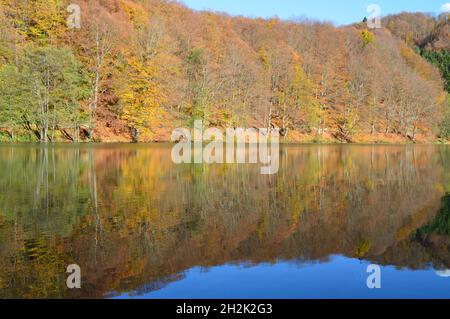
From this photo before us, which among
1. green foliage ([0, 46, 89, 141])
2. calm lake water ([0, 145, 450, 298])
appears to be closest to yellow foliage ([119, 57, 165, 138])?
green foliage ([0, 46, 89, 141])

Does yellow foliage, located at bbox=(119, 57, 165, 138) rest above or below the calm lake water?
above

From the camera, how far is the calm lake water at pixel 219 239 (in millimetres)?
6758

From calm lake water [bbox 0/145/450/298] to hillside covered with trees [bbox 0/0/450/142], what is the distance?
2894 cm

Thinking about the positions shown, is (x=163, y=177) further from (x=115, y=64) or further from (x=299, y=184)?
(x=115, y=64)

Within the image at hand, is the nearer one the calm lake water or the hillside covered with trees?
the calm lake water

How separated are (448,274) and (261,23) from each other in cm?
9071

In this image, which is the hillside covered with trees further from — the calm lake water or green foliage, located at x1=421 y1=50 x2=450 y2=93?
the calm lake water

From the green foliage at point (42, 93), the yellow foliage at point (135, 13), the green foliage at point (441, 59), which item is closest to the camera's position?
the green foliage at point (42, 93)

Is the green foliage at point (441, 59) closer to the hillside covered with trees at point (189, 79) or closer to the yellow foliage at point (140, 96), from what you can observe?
the hillside covered with trees at point (189, 79)

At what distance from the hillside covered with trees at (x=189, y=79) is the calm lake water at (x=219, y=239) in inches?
1140

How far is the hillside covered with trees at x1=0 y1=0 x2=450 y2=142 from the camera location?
44406 millimetres

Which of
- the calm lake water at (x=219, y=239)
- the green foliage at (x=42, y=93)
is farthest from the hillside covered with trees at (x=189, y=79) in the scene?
the calm lake water at (x=219, y=239)
